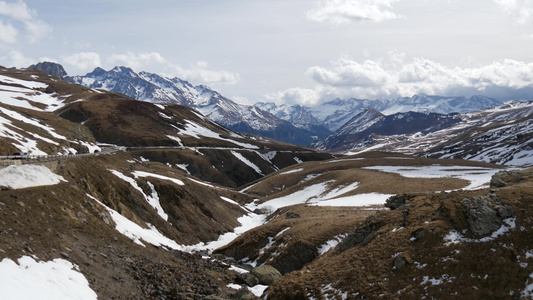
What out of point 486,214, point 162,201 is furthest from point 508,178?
point 162,201

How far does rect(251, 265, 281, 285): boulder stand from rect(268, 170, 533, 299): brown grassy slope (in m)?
7.48

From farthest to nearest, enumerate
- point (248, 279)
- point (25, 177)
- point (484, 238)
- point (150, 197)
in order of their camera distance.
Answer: point (150, 197) < point (248, 279) < point (25, 177) < point (484, 238)

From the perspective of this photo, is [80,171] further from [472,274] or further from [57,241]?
[472,274]

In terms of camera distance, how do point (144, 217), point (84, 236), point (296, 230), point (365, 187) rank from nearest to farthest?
1. point (84, 236)
2. point (296, 230)
3. point (144, 217)
4. point (365, 187)

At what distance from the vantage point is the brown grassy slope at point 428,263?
23656mm

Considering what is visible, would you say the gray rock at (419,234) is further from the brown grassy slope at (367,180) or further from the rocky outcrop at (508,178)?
the brown grassy slope at (367,180)

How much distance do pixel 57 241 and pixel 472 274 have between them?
1123 inches

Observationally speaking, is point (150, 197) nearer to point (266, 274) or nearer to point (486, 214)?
point (266, 274)

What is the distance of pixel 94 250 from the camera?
3166 centimetres

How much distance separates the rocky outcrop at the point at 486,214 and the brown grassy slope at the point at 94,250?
67.1 feet

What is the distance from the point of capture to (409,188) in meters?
83.0

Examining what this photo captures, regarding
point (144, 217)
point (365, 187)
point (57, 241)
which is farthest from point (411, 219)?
point (365, 187)

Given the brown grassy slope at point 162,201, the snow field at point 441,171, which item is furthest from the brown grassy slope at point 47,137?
the snow field at point 441,171

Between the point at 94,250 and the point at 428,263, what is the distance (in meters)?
25.6
